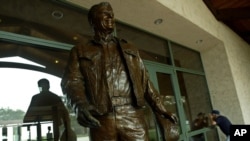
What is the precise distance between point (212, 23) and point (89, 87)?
3.85 m

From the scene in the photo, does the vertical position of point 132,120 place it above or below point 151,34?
below

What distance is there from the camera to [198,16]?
Result: 3730 millimetres

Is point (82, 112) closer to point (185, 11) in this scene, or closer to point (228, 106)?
point (185, 11)

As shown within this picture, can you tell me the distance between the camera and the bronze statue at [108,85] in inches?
40.4

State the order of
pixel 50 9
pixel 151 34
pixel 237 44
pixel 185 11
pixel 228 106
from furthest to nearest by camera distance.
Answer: pixel 237 44, pixel 228 106, pixel 151 34, pixel 185 11, pixel 50 9

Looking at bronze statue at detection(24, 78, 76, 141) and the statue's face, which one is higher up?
the statue's face

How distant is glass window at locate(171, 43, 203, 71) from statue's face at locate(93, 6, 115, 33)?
3.09 meters

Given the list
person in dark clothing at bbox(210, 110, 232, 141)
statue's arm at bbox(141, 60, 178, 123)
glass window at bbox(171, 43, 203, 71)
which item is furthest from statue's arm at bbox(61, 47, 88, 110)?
person in dark clothing at bbox(210, 110, 232, 141)

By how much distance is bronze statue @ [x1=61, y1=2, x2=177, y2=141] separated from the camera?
40.4 inches

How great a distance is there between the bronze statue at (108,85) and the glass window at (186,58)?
3028 millimetres

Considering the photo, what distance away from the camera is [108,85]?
1093 mm

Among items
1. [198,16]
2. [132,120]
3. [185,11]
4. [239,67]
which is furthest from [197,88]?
[132,120]

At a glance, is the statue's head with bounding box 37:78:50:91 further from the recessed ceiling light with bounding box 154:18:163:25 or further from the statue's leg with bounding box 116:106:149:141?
the recessed ceiling light with bounding box 154:18:163:25

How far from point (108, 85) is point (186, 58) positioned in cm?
371
